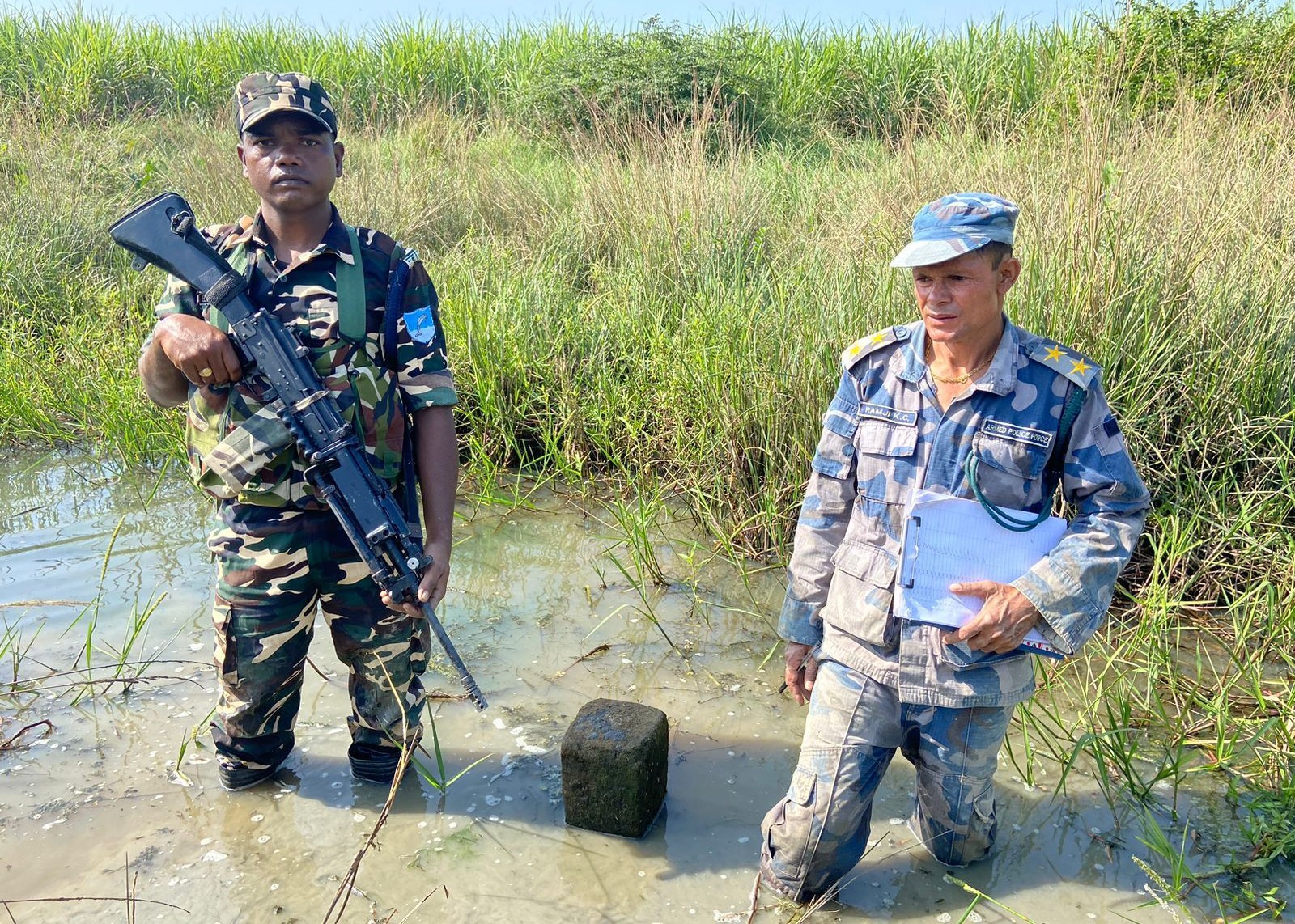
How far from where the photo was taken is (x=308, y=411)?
247 cm

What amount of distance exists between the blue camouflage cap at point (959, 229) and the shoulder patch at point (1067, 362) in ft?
0.86

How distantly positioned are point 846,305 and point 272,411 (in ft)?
8.39

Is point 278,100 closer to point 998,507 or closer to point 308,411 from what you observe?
point 308,411

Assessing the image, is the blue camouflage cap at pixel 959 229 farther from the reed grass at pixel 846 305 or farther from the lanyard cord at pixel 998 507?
the reed grass at pixel 846 305

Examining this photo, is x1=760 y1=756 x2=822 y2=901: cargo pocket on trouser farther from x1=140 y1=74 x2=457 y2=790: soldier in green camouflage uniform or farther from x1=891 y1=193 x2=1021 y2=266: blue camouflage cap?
x1=891 y1=193 x2=1021 y2=266: blue camouflage cap

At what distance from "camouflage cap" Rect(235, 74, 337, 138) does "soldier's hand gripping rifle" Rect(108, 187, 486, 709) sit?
31 centimetres

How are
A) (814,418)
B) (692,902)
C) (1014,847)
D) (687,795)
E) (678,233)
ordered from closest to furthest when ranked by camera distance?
1. (692,902)
2. (1014,847)
3. (687,795)
4. (814,418)
5. (678,233)

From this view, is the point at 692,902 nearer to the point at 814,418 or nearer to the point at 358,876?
the point at 358,876

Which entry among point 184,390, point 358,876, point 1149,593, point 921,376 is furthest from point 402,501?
point 1149,593

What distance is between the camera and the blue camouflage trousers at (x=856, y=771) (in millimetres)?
2363

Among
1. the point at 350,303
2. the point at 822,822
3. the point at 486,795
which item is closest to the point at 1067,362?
the point at 822,822

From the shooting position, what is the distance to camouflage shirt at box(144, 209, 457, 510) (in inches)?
99.7

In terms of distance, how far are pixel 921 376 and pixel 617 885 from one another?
4.91 ft

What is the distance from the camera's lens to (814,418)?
4.12 metres
